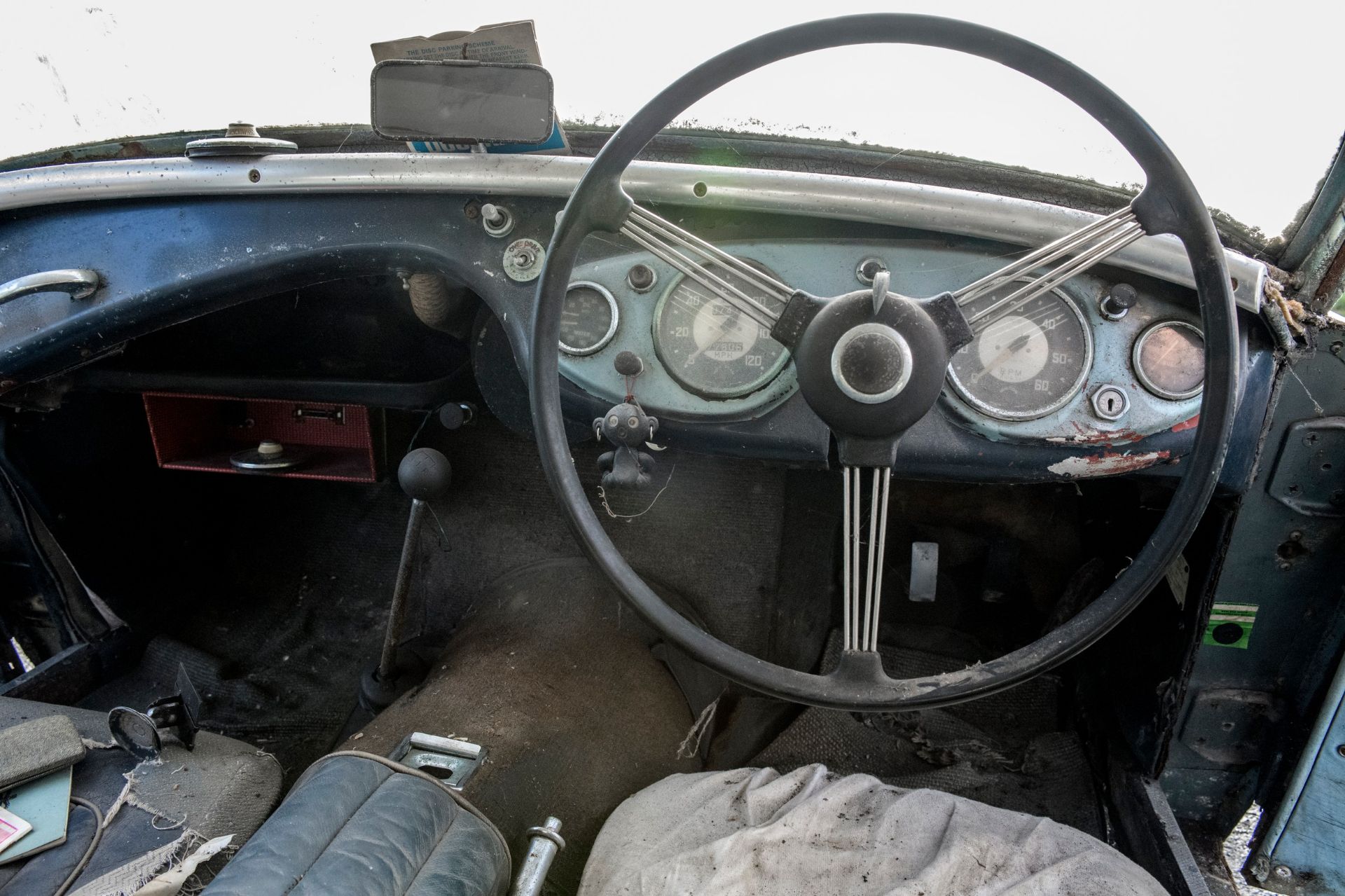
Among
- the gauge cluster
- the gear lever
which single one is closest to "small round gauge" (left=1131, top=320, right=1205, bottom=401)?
the gauge cluster

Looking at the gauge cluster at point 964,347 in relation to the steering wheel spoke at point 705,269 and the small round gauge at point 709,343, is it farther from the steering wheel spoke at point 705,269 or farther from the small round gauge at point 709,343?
the steering wheel spoke at point 705,269

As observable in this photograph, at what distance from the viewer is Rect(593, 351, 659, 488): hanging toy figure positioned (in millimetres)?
1086

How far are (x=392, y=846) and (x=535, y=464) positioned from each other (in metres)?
1.16

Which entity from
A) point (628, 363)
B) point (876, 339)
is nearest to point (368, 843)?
point (628, 363)

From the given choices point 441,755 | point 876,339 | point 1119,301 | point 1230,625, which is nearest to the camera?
point 876,339

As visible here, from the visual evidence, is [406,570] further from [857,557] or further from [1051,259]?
[1051,259]

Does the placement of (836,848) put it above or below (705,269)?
below

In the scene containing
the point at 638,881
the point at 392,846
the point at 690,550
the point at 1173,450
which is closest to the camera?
the point at 392,846

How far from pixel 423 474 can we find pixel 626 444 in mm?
599

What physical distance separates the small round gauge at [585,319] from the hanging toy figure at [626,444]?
12 centimetres

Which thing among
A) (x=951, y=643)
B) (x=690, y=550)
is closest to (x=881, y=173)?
(x=690, y=550)

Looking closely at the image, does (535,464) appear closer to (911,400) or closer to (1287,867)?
(911,400)

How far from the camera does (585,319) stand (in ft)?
4.02

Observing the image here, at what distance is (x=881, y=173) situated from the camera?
1.52 meters
